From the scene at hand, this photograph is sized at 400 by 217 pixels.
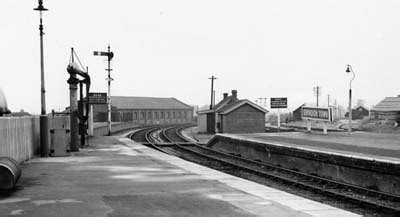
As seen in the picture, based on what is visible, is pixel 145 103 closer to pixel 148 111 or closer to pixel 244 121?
pixel 148 111

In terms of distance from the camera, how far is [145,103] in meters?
101

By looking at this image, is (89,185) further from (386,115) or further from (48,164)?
(386,115)

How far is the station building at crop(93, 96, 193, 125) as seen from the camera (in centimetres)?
9300

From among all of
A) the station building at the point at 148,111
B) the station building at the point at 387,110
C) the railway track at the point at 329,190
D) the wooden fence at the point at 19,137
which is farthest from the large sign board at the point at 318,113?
the station building at the point at 148,111

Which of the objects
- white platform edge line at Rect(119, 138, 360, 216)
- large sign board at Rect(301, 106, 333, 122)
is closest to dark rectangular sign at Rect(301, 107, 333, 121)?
large sign board at Rect(301, 106, 333, 122)

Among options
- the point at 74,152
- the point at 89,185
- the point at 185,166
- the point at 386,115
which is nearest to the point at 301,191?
the point at 185,166

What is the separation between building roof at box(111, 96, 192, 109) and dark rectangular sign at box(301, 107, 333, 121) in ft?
212

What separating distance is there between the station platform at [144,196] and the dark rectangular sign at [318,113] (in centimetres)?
1897

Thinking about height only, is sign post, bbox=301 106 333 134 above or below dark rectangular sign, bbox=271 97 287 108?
below

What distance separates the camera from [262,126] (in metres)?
52.5

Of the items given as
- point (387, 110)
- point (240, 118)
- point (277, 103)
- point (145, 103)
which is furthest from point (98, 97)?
point (145, 103)

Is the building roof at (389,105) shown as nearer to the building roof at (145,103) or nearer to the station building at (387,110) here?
the station building at (387,110)

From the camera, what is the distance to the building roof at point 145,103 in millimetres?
96562

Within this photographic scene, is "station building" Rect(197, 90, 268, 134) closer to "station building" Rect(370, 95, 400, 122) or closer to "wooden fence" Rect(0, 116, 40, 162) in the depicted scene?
"station building" Rect(370, 95, 400, 122)
